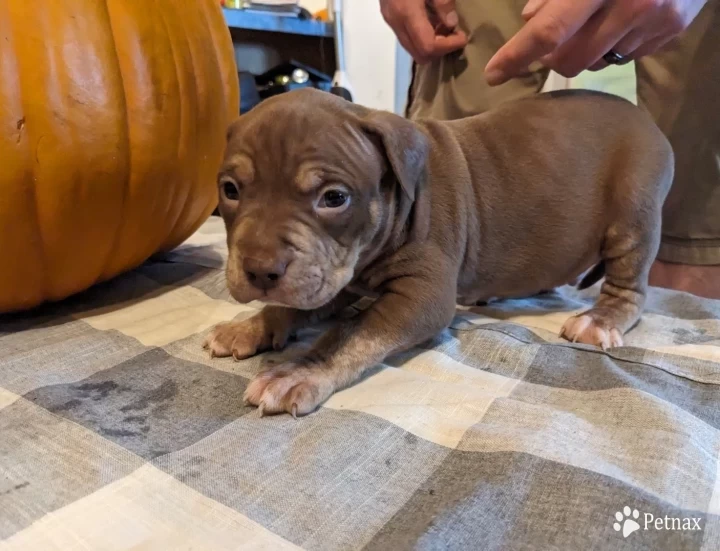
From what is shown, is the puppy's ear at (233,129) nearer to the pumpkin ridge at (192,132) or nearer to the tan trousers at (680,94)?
the pumpkin ridge at (192,132)

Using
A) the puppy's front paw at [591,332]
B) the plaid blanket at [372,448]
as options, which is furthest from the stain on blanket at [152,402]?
the puppy's front paw at [591,332]

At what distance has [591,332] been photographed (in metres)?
1.77

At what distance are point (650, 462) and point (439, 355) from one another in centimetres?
59

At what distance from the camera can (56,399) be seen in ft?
4.33

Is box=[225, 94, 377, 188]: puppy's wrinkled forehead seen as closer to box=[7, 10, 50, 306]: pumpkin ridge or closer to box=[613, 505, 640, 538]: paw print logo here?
box=[7, 10, 50, 306]: pumpkin ridge

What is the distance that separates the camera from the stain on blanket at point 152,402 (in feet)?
3.98

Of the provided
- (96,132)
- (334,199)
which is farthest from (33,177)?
(334,199)

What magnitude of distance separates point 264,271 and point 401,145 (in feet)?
1.55

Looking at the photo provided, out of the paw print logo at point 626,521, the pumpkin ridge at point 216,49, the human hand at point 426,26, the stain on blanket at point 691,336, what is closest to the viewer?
the paw print logo at point 626,521

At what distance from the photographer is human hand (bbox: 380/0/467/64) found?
8.09 ft

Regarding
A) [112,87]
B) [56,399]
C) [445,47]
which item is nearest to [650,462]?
[56,399]

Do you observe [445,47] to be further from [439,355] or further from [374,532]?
[374,532]

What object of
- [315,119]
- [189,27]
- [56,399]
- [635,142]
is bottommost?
[56,399]

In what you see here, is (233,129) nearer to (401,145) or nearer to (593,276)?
(401,145)
